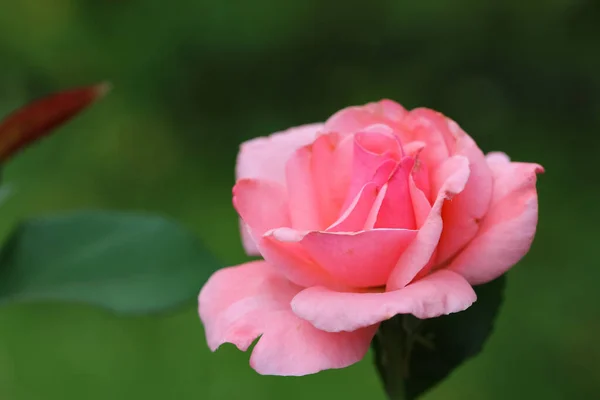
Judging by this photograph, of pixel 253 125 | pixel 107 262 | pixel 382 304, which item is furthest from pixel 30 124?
pixel 253 125

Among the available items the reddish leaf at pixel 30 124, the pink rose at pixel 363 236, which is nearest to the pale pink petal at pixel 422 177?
the pink rose at pixel 363 236

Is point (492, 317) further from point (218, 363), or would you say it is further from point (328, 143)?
point (218, 363)

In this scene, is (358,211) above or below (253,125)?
above

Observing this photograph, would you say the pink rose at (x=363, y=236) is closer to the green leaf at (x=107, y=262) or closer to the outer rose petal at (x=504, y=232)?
the outer rose petal at (x=504, y=232)

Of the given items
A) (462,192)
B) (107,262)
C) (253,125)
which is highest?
(462,192)

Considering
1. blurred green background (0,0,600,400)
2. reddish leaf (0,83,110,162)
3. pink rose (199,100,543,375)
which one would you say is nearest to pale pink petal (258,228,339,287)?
pink rose (199,100,543,375)

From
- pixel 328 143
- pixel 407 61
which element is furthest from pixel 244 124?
pixel 328 143

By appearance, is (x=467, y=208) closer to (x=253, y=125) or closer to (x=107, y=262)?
(x=107, y=262)

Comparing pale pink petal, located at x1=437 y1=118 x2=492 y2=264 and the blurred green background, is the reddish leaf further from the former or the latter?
the blurred green background
